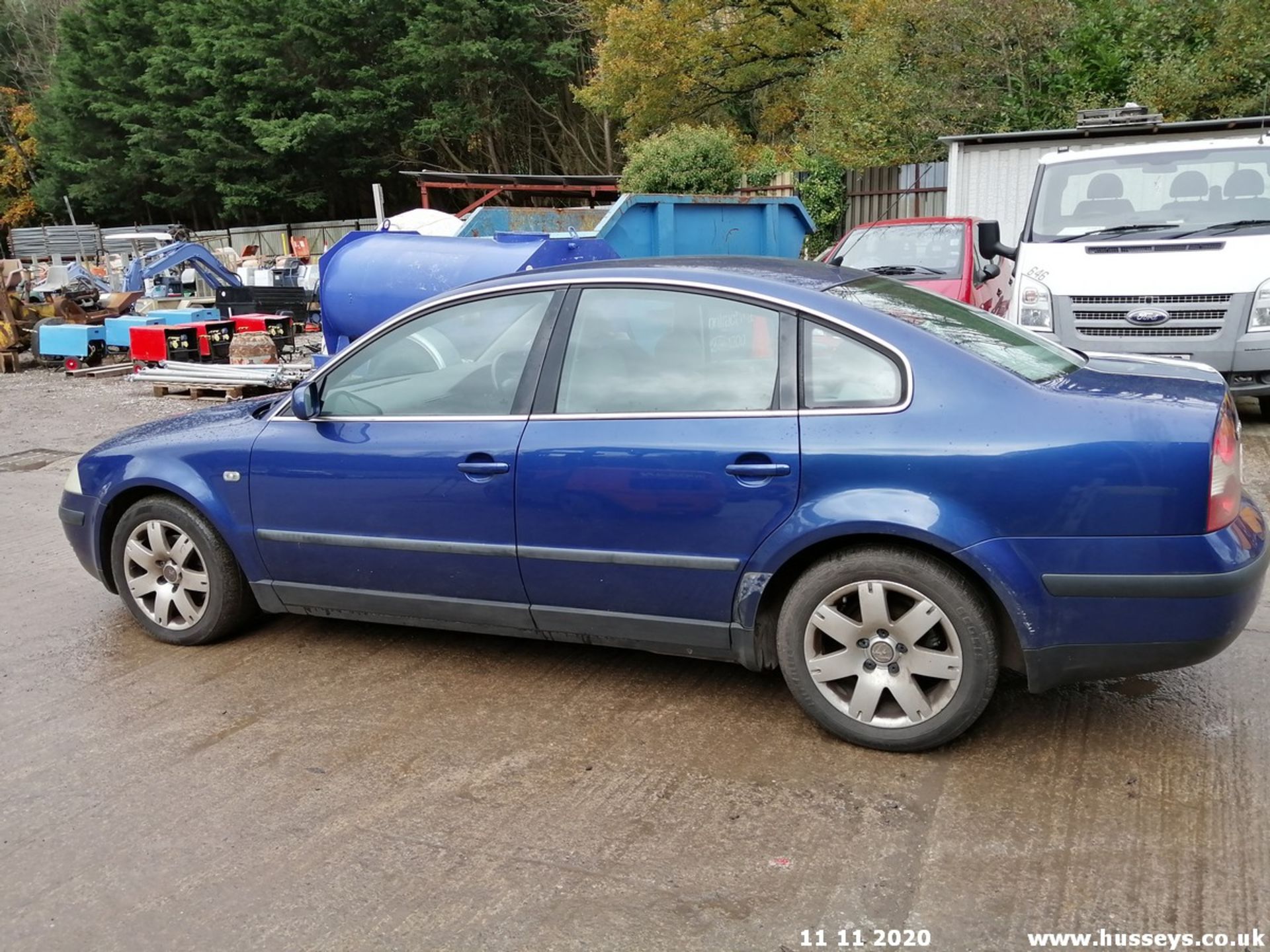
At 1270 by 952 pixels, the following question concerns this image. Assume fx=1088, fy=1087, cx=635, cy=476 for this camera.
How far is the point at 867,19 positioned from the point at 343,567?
2121 centimetres

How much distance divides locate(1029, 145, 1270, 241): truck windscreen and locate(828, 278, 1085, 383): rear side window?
15.5 ft

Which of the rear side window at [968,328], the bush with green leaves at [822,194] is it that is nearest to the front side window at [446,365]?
the rear side window at [968,328]

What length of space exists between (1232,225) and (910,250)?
393 centimetres

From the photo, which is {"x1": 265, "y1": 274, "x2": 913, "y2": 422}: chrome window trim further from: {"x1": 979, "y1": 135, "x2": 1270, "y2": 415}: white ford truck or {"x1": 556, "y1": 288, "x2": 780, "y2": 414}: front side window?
{"x1": 979, "y1": 135, "x2": 1270, "y2": 415}: white ford truck

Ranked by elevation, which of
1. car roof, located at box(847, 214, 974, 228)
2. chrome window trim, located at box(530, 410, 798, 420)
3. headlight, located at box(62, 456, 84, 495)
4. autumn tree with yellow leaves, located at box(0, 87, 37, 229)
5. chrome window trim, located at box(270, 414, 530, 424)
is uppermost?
autumn tree with yellow leaves, located at box(0, 87, 37, 229)

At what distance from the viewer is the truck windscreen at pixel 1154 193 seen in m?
8.06

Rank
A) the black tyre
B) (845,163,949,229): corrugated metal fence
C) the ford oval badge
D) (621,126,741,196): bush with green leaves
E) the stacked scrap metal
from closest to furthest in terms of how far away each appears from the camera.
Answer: the black tyre < the ford oval badge < the stacked scrap metal < (621,126,741,196): bush with green leaves < (845,163,949,229): corrugated metal fence

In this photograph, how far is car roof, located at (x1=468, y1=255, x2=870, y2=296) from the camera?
3793 millimetres

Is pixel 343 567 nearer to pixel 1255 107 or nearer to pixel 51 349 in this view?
pixel 51 349

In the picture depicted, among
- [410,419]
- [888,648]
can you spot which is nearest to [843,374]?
[888,648]

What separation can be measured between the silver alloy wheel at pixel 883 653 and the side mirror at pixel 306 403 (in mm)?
2159

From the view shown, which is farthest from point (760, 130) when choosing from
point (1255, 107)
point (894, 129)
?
point (1255, 107)

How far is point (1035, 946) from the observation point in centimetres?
260

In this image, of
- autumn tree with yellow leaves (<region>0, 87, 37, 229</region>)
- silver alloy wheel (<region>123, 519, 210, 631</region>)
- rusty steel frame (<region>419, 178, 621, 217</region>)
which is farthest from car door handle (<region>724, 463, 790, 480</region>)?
autumn tree with yellow leaves (<region>0, 87, 37, 229</region>)
